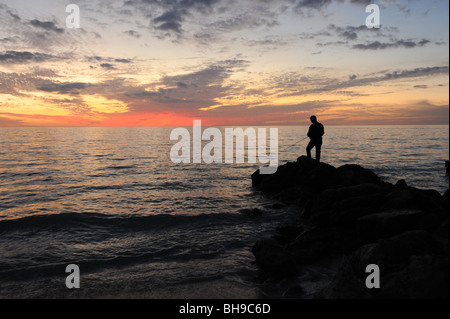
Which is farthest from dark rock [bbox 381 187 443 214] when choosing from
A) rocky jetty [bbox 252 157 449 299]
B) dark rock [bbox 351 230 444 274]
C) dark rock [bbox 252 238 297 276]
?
dark rock [bbox 252 238 297 276]

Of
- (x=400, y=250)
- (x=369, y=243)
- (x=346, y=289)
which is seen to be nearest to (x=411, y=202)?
(x=369, y=243)

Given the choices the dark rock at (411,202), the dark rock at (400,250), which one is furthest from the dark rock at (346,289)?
the dark rock at (411,202)

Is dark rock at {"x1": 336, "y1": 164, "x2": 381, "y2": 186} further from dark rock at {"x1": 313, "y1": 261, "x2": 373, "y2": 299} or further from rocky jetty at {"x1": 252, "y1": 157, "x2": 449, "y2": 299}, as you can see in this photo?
dark rock at {"x1": 313, "y1": 261, "x2": 373, "y2": 299}

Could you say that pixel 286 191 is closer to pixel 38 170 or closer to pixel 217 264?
pixel 217 264

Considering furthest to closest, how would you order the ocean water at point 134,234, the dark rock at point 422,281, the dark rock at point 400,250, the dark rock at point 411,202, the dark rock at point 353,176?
1. the dark rock at point 353,176
2. the dark rock at point 411,202
3. the ocean water at point 134,234
4. the dark rock at point 400,250
5. the dark rock at point 422,281

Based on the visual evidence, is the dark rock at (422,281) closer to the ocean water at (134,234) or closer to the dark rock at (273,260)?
the ocean water at (134,234)

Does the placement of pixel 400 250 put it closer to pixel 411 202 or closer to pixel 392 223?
pixel 392 223

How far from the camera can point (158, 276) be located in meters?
7.61

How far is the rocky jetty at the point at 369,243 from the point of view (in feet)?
15.7

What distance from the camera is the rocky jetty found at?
15.7 ft

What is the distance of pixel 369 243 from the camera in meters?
8.00

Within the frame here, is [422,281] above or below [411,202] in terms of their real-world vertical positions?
Answer: below

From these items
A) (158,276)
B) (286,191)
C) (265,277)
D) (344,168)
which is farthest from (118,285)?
(344,168)
